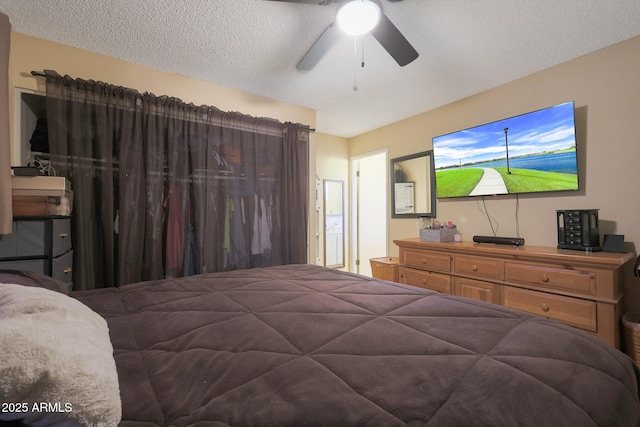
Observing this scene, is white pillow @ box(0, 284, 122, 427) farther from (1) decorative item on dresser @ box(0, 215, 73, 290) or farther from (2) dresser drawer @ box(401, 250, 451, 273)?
(2) dresser drawer @ box(401, 250, 451, 273)

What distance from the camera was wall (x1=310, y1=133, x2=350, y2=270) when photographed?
430 cm

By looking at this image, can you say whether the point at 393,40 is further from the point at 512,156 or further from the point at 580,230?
the point at 580,230

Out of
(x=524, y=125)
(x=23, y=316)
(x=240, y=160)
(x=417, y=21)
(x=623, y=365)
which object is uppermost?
(x=417, y=21)

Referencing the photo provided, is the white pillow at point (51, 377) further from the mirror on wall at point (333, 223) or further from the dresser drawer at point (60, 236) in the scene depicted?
the mirror on wall at point (333, 223)

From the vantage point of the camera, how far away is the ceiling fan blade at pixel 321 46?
5.64 ft

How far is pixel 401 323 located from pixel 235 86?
9.30ft

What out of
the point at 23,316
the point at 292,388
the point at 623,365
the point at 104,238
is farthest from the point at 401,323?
the point at 104,238

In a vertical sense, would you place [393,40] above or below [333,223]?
above

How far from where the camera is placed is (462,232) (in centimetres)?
309

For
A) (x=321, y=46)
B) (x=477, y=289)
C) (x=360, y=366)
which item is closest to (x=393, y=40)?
(x=321, y=46)

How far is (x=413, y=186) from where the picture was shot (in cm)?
359

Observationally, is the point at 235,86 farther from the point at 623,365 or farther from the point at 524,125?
the point at 623,365

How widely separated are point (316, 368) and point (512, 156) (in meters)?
2.78

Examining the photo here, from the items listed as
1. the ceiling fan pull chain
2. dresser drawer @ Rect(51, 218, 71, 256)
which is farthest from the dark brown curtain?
the ceiling fan pull chain
